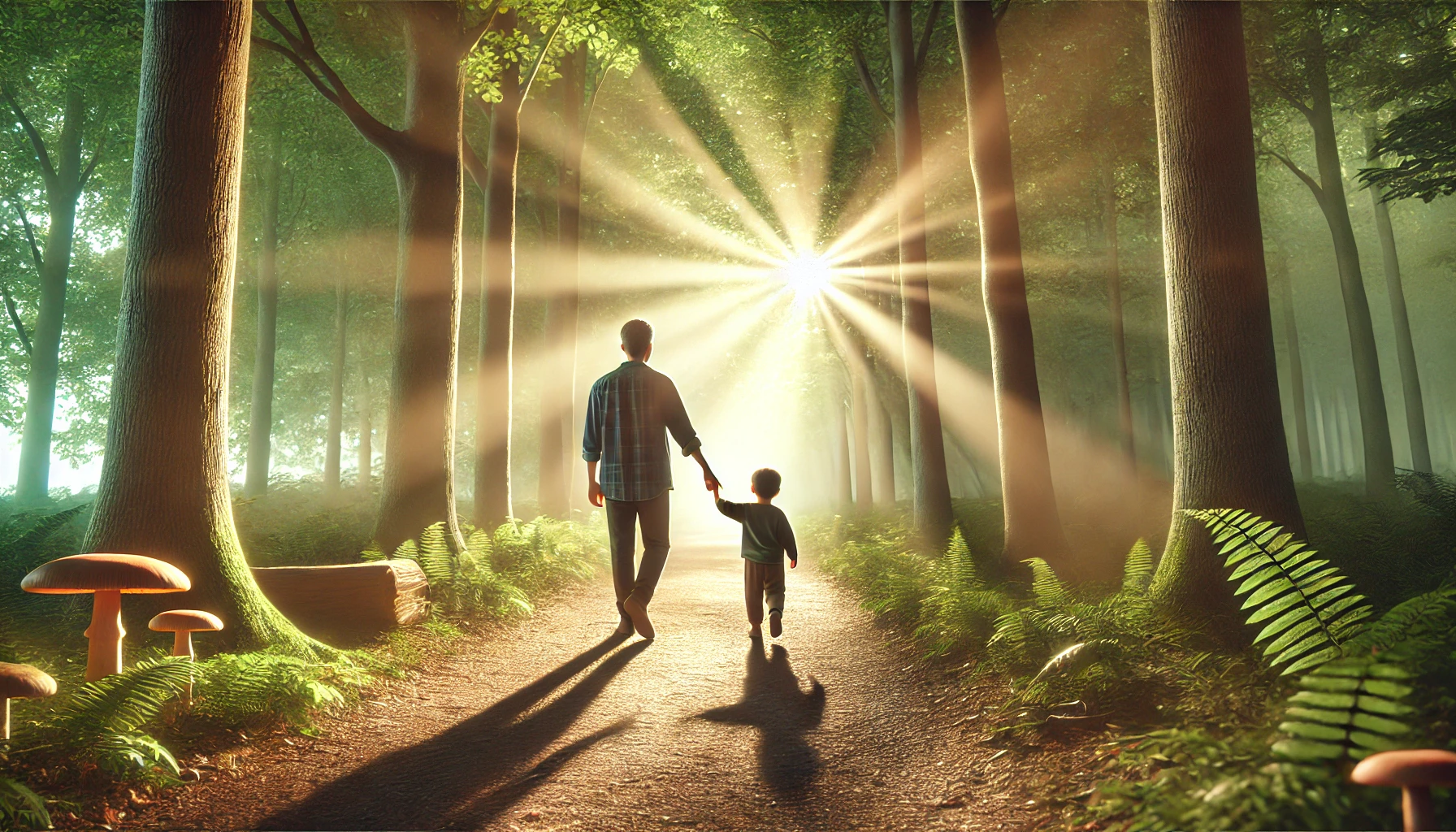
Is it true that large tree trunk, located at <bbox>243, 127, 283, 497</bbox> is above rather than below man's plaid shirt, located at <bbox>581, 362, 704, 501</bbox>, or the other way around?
above

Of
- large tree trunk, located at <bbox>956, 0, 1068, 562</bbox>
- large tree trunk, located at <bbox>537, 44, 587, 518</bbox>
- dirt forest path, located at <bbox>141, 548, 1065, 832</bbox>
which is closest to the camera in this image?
dirt forest path, located at <bbox>141, 548, 1065, 832</bbox>

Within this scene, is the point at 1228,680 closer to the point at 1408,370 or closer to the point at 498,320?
the point at 498,320

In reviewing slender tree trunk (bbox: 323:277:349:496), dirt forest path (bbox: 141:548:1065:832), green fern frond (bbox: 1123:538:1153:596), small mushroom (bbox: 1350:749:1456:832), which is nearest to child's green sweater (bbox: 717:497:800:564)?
dirt forest path (bbox: 141:548:1065:832)

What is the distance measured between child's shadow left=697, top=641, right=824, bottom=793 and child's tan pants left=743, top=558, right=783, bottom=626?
41 centimetres

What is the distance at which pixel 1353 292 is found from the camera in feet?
54.4

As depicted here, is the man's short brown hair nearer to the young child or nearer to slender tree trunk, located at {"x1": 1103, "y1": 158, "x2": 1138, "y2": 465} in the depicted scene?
the young child

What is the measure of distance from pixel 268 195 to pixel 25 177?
21.8 ft

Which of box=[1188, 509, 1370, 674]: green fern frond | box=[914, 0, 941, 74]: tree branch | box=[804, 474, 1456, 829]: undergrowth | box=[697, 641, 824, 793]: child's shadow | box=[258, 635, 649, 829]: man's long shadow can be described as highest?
box=[914, 0, 941, 74]: tree branch

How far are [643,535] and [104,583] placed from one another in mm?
3469

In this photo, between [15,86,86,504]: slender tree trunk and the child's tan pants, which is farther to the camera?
[15,86,86,504]: slender tree trunk

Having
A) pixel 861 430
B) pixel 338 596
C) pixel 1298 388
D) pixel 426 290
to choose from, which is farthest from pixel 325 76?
pixel 1298 388

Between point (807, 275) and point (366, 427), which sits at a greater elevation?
point (807, 275)

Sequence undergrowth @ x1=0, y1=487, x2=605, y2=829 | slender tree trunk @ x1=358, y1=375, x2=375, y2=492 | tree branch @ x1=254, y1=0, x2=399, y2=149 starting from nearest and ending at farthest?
undergrowth @ x1=0, y1=487, x2=605, y2=829 → tree branch @ x1=254, y1=0, x2=399, y2=149 → slender tree trunk @ x1=358, y1=375, x2=375, y2=492

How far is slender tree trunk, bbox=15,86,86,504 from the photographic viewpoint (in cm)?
1917
